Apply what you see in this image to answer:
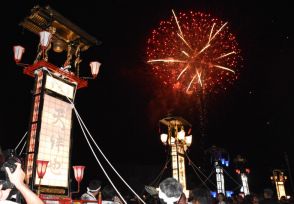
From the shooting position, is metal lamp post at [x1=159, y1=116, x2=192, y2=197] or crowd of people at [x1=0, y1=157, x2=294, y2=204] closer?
crowd of people at [x1=0, y1=157, x2=294, y2=204]

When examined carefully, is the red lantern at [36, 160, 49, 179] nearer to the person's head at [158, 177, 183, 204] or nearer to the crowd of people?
the crowd of people

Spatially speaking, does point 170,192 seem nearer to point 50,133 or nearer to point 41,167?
point 41,167

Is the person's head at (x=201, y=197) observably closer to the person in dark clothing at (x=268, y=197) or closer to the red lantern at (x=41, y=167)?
the person in dark clothing at (x=268, y=197)

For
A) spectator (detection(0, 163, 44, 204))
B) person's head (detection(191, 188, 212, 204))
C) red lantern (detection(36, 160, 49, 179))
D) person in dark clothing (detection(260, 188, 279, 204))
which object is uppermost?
red lantern (detection(36, 160, 49, 179))

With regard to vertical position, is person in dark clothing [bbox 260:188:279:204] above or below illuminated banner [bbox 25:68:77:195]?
below

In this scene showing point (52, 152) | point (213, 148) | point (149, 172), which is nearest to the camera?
point (52, 152)

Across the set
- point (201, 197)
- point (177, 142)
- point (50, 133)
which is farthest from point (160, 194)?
point (177, 142)

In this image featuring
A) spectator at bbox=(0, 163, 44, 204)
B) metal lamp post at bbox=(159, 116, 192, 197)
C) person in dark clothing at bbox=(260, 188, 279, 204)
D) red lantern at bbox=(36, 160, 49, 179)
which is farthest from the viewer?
metal lamp post at bbox=(159, 116, 192, 197)

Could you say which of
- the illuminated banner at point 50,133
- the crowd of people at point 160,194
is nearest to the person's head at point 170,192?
the crowd of people at point 160,194

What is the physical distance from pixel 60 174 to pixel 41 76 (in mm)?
2890

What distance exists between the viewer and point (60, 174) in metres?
7.64

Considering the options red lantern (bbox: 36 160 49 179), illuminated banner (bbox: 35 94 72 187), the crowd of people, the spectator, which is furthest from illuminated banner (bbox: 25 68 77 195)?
the spectator

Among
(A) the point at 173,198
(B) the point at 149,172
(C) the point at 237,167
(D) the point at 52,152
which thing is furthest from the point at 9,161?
(C) the point at 237,167

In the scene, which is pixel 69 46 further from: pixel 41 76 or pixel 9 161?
pixel 9 161
